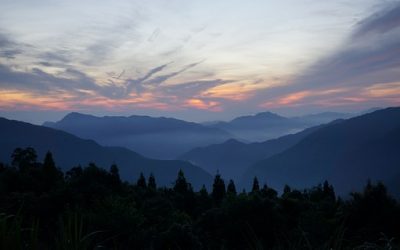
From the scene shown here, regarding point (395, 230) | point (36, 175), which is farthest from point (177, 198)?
point (395, 230)

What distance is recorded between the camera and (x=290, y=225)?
50375mm

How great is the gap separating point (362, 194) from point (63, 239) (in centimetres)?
4672

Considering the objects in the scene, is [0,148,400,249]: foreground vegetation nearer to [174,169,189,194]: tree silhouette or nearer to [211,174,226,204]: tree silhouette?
[174,169,189,194]: tree silhouette

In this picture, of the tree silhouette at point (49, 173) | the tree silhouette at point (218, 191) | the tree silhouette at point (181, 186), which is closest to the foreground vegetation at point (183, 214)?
the tree silhouette at point (49, 173)

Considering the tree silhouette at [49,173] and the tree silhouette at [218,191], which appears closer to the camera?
the tree silhouette at [49,173]

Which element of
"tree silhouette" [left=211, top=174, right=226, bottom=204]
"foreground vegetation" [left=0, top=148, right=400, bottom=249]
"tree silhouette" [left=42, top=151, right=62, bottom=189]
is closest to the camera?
"foreground vegetation" [left=0, top=148, right=400, bottom=249]

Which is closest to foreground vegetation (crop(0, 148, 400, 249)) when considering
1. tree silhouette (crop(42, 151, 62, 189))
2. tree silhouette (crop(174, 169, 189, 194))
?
tree silhouette (crop(42, 151, 62, 189))

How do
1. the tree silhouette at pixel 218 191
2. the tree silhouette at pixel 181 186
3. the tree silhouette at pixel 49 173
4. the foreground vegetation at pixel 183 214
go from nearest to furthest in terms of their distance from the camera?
the foreground vegetation at pixel 183 214, the tree silhouette at pixel 49 173, the tree silhouette at pixel 181 186, the tree silhouette at pixel 218 191

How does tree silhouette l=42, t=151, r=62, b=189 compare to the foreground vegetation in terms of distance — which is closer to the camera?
the foreground vegetation

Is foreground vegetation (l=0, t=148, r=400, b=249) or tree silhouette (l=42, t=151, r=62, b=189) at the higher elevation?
tree silhouette (l=42, t=151, r=62, b=189)

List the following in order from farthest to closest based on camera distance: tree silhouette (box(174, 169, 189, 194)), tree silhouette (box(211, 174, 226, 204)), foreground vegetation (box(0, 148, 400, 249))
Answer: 1. tree silhouette (box(211, 174, 226, 204))
2. tree silhouette (box(174, 169, 189, 194))
3. foreground vegetation (box(0, 148, 400, 249))

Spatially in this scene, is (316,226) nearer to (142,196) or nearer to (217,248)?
(217,248)

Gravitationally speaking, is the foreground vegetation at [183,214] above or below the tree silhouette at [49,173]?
below

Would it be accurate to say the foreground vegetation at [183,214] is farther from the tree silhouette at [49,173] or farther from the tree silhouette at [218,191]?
the tree silhouette at [218,191]
